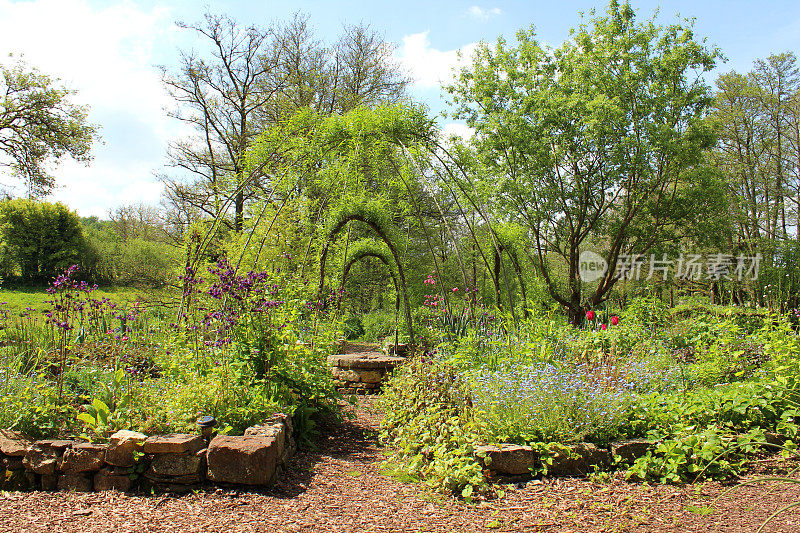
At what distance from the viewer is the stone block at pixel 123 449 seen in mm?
2918

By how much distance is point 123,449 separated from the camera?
2920 mm

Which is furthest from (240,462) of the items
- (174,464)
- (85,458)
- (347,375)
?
(347,375)

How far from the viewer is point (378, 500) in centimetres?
290

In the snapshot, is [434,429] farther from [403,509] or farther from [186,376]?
[186,376]

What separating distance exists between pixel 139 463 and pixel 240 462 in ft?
2.09

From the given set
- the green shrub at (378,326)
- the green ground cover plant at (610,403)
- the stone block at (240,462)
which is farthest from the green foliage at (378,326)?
the stone block at (240,462)

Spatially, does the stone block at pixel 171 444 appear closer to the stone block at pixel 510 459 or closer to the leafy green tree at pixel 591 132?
the stone block at pixel 510 459

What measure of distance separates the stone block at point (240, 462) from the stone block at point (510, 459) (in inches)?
51.9

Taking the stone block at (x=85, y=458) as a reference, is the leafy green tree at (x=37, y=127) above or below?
above

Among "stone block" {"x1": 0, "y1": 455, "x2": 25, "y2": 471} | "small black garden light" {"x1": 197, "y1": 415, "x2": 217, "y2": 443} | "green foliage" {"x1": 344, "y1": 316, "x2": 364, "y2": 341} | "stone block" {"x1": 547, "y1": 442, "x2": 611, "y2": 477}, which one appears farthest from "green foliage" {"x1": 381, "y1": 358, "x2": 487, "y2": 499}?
"green foliage" {"x1": 344, "y1": 316, "x2": 364, "y2": 341}

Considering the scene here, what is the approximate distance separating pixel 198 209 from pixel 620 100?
39.3 ft

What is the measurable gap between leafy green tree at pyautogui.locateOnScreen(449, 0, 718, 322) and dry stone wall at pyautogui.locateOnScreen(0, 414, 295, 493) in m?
9.36

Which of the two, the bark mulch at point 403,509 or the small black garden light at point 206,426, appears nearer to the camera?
the bark mulch at point 403,509

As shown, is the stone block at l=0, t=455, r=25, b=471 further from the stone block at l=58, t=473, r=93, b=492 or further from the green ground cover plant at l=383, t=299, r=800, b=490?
the green ground cover plant at l=383, t=299, r=800, b=490
